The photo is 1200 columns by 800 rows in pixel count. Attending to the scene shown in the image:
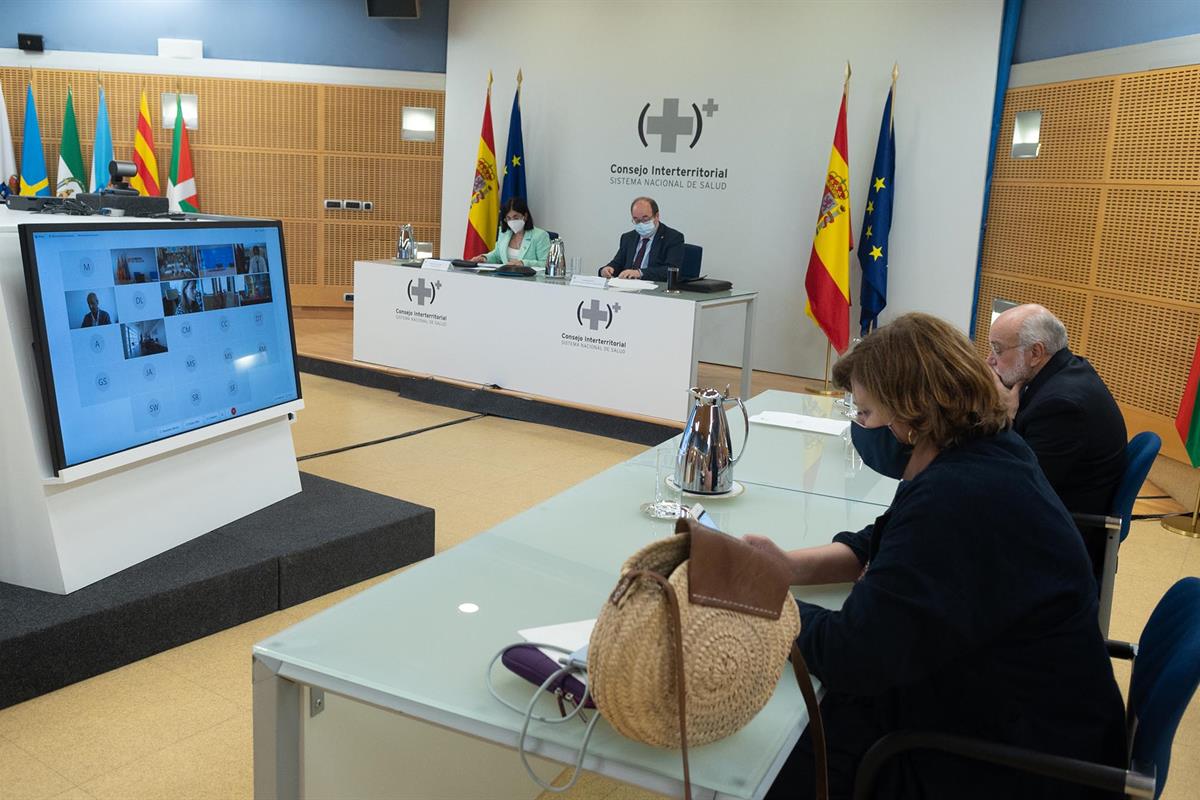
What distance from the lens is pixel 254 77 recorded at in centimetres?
944

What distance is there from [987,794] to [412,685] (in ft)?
3.03

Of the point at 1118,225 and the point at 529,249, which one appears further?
the point at 529,249

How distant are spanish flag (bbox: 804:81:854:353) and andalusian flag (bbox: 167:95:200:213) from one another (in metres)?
5.53

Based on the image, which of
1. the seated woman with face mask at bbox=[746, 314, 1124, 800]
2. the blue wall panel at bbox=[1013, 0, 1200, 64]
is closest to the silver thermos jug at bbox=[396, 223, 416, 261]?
the blue wall panel at bbox=[1013, 0, 1200, 64]

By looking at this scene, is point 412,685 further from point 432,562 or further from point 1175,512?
point 1175,512

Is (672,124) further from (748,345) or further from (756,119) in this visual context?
(748,345)

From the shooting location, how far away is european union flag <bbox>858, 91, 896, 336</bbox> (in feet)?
24.0

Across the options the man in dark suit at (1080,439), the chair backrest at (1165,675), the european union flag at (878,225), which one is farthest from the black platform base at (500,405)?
the chair backrest at (1165,675)

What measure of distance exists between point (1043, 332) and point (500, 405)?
13.1 ft

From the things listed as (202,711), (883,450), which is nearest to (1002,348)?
(883,450)

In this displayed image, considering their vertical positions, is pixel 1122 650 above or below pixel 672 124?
below

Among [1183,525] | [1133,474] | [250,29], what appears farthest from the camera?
[250,29]

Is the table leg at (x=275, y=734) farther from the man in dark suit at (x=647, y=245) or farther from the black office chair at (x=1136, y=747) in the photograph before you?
the man in dark suit at (x=647, y=245)

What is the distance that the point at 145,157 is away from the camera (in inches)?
367
